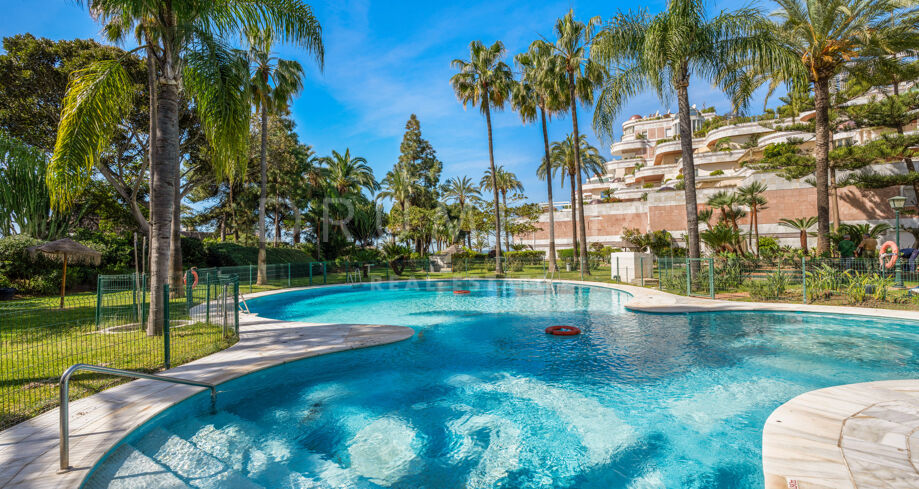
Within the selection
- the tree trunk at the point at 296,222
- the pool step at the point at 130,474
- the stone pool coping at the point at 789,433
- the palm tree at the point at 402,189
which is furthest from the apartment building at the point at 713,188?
the pool step at the point at 130,474

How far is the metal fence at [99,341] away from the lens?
17.1ft

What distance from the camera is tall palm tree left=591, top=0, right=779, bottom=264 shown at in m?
14.4

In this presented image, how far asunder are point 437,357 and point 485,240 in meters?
34.3

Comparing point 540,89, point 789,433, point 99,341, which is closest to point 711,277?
Result: point 789,433

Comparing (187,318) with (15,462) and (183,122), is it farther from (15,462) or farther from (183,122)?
(183,122)

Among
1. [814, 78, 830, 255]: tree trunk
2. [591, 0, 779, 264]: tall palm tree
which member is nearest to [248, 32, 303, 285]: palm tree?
[591, 0, 779, 264]: tall palm tree

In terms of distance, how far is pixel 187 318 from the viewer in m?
10.7

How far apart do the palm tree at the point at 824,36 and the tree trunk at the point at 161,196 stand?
18827mm

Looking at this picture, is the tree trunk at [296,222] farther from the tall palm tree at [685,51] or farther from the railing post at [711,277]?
the railing post at [711,277]

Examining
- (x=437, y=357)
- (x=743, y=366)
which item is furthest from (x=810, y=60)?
(x=437, y=357)

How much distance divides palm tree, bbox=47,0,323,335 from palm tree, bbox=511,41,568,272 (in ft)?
59.4

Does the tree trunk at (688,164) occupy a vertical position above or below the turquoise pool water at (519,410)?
above

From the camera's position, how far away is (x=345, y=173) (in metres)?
36.7

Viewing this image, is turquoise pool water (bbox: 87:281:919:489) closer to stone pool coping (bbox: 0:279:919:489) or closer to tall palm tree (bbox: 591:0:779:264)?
stone pool coping (bbox: 0:279:919:489)
